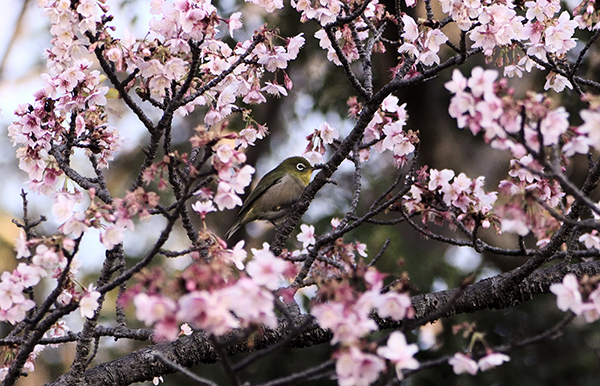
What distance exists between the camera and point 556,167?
171 centimetres

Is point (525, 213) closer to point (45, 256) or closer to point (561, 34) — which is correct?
point (45, 256)

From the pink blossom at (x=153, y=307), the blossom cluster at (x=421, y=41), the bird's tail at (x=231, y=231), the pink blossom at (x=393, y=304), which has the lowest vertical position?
the pink blossom at (x=393, y=304)

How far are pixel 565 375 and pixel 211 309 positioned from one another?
5.22 meters

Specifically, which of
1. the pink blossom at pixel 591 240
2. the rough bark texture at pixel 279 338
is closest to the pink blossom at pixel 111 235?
the rough bark texture at pixel 279 338

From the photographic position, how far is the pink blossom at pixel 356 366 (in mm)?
1398

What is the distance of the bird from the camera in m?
5.60

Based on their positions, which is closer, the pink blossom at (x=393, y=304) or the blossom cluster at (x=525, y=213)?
the pink blossom at (x=393, y=304)

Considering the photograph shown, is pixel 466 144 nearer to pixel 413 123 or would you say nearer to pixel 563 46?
pixel 413 123

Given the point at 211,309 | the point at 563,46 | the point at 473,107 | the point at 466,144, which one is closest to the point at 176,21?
the point at 473,107

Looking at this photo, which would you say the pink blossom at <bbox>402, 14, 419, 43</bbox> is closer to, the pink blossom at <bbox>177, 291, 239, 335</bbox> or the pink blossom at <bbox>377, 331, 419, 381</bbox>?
the pink blossom at <bbox>377, 331, 419, 381</bbox>

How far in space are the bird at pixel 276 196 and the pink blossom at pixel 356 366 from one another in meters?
4.10

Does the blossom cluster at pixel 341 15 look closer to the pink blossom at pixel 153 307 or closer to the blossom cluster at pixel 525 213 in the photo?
the blossom cluster at pixel 525 213

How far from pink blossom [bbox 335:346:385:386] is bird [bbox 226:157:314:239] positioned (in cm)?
410

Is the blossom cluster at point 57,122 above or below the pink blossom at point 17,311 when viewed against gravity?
above
